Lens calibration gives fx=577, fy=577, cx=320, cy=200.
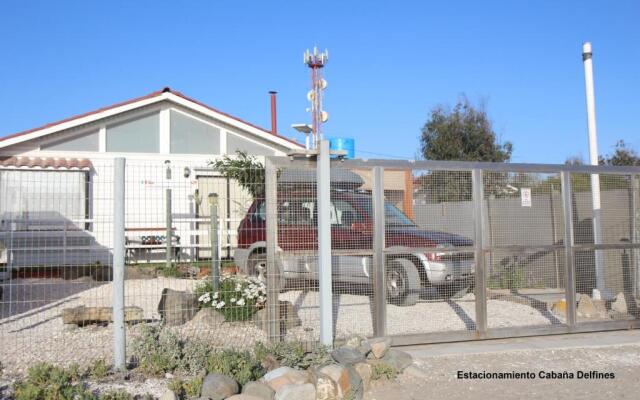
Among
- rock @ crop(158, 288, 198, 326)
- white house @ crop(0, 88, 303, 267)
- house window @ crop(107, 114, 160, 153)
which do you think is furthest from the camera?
house window @ crop(107, 114, 160, 153)

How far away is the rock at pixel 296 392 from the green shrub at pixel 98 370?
1.56m

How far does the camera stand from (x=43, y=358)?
5.68 meters

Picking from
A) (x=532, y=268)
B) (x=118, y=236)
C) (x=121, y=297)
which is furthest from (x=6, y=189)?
(x=532, y=268)

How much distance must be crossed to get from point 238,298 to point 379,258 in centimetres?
175

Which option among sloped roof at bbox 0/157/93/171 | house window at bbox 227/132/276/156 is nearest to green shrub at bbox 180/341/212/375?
sloped roof at bbox 0/157/93/171

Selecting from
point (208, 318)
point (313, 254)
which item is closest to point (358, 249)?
point (313, 254)

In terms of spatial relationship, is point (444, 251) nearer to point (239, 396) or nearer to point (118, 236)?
point (239, 396)

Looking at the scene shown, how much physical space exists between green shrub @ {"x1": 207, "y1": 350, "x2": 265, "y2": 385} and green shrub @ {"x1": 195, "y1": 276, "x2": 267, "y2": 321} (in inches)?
48.0

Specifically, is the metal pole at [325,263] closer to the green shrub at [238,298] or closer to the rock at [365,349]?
the rock at [365,349]

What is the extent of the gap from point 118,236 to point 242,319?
194 centimetres

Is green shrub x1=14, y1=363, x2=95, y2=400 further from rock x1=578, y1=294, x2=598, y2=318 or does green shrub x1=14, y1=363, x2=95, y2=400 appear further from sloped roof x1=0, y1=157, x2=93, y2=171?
sloped roof x1=0, y1=157, x2=93, y2=171

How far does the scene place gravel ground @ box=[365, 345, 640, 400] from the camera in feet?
17.0

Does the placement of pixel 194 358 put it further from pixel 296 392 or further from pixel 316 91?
pixel 316 91

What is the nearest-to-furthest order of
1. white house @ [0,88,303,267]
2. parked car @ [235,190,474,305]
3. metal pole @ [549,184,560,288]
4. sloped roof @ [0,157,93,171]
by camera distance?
white house @ [0,88,303,267]
parked car @ [235,190,474,305]
metal pole @ [549,184,560,288]
sloped roof @ [0,157,93,171]
